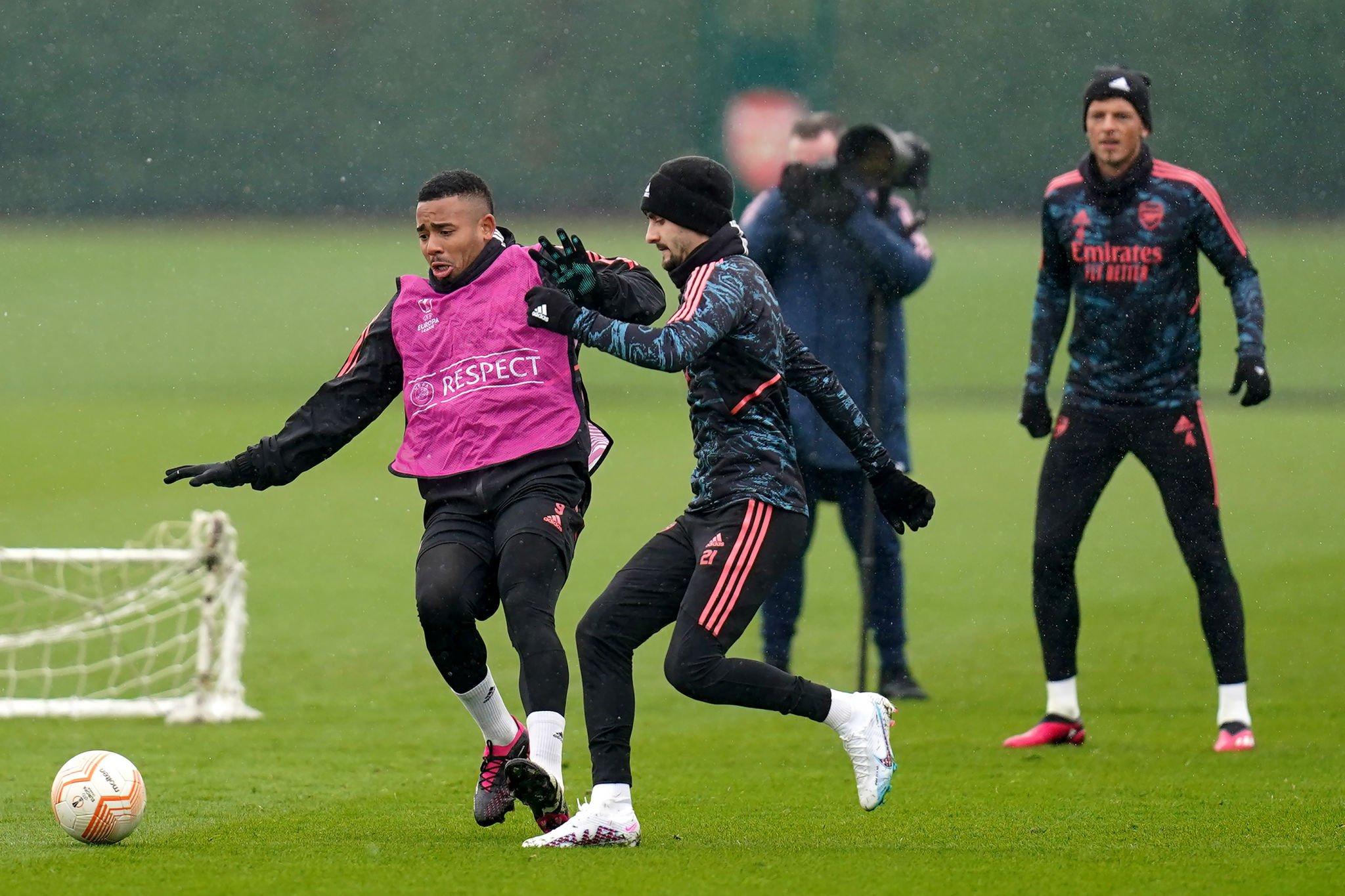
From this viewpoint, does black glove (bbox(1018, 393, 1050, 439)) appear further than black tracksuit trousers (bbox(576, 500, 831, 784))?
Yes

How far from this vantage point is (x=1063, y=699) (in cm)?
656

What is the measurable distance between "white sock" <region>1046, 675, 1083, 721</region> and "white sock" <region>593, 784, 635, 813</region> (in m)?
2.38

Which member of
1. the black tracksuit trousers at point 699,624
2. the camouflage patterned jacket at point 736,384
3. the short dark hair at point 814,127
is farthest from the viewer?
the short dark hair at point 814,127

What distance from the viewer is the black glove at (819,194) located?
24.8 feet

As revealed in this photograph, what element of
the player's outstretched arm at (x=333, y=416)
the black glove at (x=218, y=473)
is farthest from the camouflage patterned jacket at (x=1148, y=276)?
the black glove at (x=218, y=473)

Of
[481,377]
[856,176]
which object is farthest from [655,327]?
[856,176]

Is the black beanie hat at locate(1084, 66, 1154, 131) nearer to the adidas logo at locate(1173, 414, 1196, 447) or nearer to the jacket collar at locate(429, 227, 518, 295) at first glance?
the adidas logo at locate(1173, 414, 1196, 447)

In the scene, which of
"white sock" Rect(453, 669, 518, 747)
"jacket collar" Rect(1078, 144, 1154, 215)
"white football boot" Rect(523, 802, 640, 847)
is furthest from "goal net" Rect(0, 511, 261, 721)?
"jacket collar" Rect(1078, 144, 1154, 215)

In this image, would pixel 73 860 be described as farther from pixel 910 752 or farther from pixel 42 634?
pixel 42 634

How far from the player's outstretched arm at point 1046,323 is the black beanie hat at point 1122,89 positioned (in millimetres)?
435

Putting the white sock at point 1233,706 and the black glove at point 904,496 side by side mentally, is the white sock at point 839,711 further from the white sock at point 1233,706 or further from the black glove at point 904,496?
the white sock at point 1233,706

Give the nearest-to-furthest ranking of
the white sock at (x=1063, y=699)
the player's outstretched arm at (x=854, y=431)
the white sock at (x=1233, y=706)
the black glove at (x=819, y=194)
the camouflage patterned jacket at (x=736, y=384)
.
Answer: the camouflage patterned jacket at (x=736, y=384) < the player's outstretched arm at (x=854, y=431) < the white sock at (x=1233, y=706) < the white sock at (x=1063, y=699) < the black glove at (x=819, y=194)

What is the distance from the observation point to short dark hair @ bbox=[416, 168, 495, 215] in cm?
516

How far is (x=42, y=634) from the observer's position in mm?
8234
